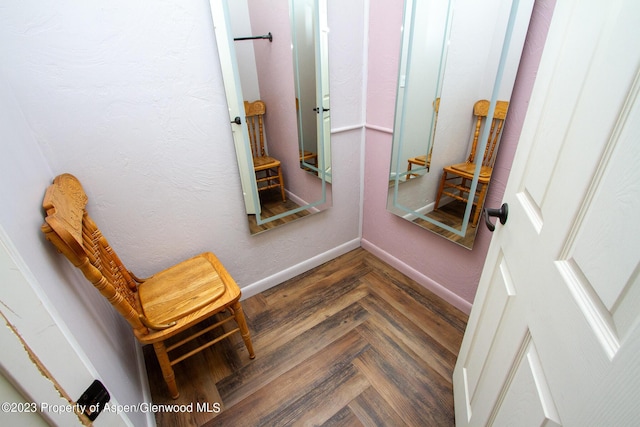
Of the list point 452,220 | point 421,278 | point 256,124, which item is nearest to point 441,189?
point 452,220

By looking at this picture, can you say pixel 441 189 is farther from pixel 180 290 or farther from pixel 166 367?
pixel 166 367

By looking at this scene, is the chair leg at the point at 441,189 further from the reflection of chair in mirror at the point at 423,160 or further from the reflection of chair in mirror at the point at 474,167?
the reflection of chair in mirror at the point at 423,160

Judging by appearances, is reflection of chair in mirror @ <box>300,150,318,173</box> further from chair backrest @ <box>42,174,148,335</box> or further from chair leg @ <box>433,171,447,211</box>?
chair backrest @ <box>42,174,148,335</box>

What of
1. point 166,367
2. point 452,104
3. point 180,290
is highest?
point 452,104

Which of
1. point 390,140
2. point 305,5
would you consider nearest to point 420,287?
point 390,140

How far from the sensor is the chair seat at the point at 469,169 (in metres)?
1.32

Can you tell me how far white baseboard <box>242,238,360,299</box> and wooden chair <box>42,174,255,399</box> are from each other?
46cm

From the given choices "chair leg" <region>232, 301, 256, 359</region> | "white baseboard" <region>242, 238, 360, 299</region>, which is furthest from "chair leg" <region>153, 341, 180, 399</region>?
"white baseboard" <region>242, 238, 360, 299</region>

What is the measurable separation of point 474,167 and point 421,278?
0.85m

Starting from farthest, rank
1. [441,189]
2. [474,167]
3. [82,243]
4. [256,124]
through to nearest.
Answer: [441,189]
[256,124]
[474,167]
[82,243]

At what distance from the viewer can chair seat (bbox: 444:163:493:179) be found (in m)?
1.32

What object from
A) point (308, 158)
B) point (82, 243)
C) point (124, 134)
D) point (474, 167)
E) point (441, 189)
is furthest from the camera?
point (308, 158)

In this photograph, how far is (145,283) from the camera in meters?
1.34

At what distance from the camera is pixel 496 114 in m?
1.21
